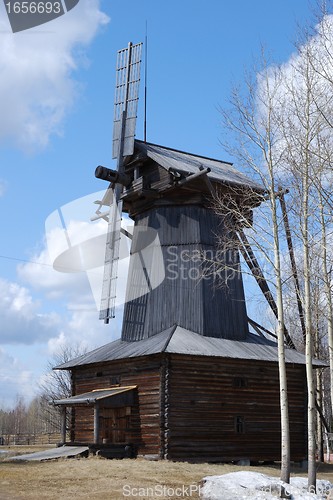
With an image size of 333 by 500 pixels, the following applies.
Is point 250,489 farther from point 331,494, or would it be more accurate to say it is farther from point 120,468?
point 120,468

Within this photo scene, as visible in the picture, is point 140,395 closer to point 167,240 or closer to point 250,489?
point 167,240

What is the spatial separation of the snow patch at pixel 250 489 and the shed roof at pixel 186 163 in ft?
43.6

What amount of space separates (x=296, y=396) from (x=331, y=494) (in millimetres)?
12650

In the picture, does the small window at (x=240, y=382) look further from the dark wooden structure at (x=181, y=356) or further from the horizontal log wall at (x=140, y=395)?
the horizontal log wall at (x=140, y=395)

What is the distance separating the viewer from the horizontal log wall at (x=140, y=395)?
2573 cm

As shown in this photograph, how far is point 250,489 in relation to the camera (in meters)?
16.7

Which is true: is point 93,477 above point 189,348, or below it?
below

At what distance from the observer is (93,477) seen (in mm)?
19266

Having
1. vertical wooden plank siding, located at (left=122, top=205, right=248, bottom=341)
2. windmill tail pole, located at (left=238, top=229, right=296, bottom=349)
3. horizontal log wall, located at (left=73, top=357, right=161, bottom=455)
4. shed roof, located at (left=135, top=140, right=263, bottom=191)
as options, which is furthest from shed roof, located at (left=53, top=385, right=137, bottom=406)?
shed roof, located at (left=135, top=140, right=263, bottom=191)

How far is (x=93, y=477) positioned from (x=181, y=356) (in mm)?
7551

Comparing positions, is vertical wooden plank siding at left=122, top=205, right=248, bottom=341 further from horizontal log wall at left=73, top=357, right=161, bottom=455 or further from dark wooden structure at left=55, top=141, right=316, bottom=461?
horizontal log wall at left=73, top=357, right=161, bottom=455

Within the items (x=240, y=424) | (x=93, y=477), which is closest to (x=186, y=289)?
(x=240, y=424)

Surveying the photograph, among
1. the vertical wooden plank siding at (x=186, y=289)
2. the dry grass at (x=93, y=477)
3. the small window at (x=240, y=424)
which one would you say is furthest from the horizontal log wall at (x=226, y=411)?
the vertical wooden plank siding at (x=186, y=289)

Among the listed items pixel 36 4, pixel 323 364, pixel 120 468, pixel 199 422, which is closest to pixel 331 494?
pixel 120 468
